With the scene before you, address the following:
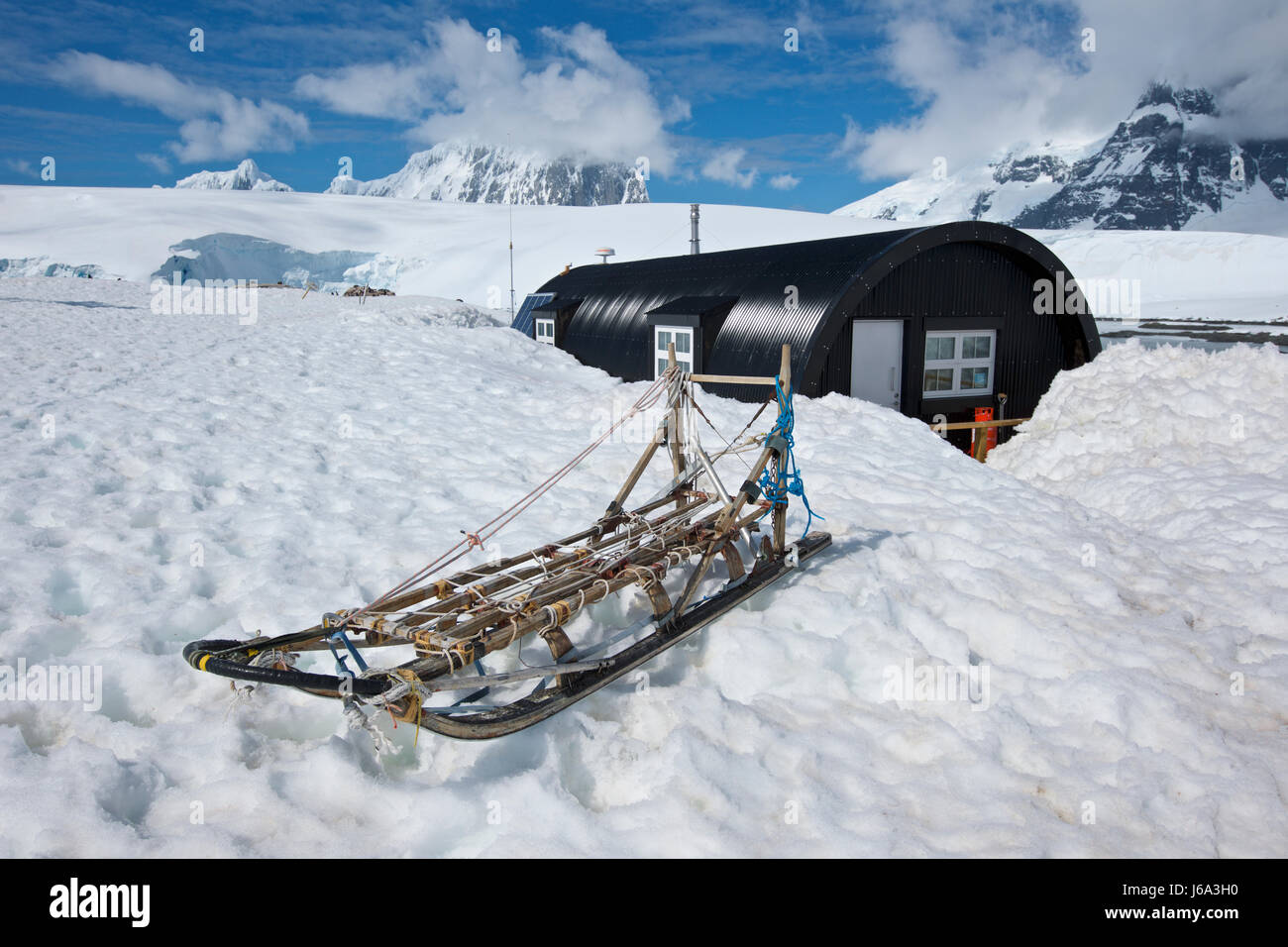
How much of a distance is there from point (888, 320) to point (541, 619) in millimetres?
11458

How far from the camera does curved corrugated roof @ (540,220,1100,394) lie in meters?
13.1

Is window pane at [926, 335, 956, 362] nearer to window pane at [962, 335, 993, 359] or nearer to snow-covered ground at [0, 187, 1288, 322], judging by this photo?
window pane at [962, 335, 993, 359]

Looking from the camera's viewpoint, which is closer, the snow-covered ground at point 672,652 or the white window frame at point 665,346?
the snow-covered ground at point 672,652

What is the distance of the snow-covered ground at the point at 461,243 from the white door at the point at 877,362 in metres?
43.3

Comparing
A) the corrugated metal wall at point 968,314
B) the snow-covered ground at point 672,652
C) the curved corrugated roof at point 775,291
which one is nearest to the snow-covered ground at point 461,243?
the curved corrugated roof at point 775,291

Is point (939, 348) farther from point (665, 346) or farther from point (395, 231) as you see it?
point (395, 231)

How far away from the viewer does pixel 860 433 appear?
10812 mm

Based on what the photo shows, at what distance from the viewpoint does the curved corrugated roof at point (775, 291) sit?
13.1 m

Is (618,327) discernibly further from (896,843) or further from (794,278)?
(896,843)

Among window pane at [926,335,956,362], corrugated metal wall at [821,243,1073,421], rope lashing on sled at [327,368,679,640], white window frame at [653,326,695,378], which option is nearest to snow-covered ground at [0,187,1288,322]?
white window frame at [653,326,695,378]

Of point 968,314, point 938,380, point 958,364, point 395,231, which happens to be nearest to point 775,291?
point 938,380

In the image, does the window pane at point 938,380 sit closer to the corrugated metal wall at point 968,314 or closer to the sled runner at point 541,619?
the corrugated metal wall at point 968,314

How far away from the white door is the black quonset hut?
22mm
